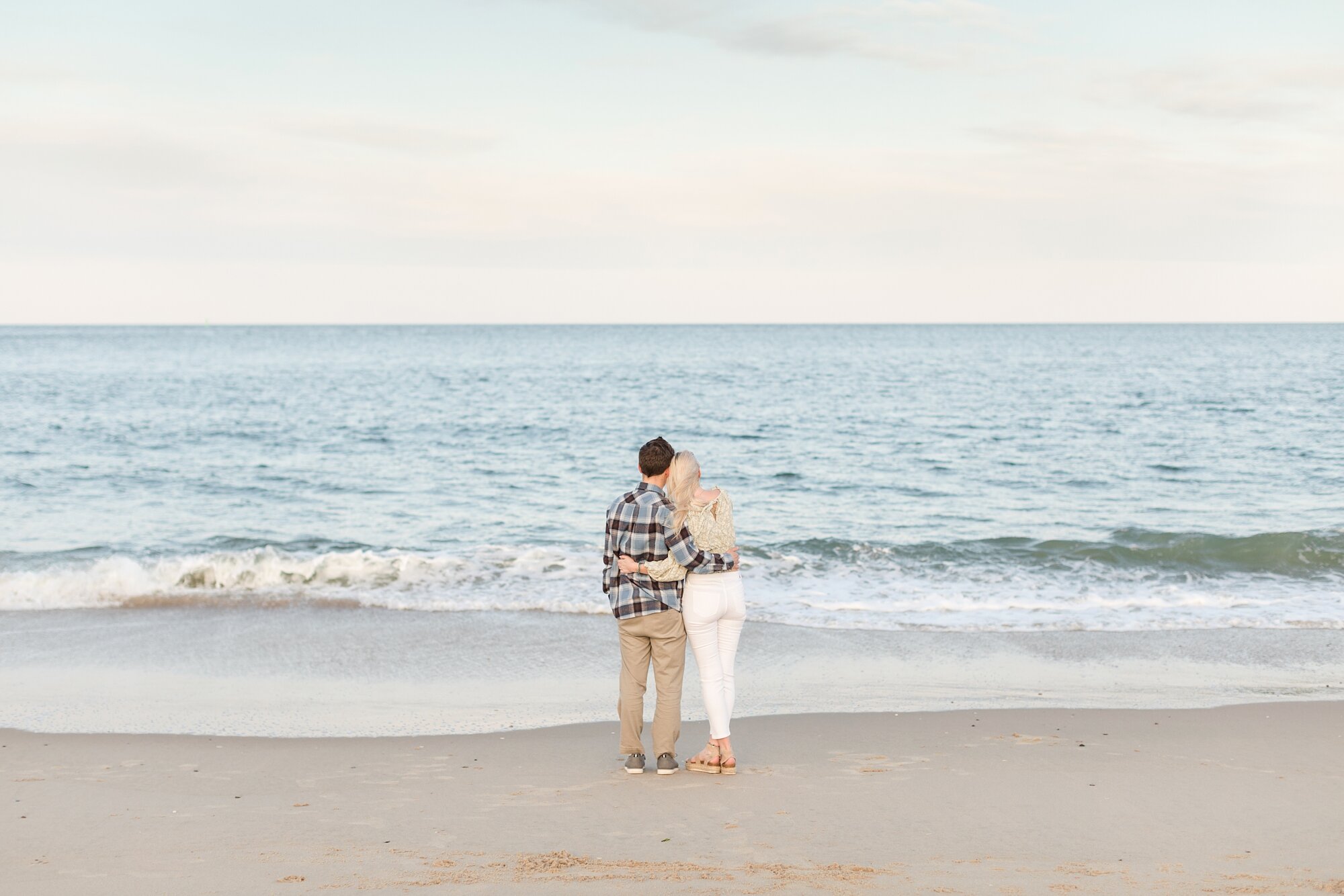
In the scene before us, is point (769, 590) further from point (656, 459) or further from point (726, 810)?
point (726, 810)

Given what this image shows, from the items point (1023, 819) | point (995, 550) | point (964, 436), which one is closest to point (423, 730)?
point (1023, 819)

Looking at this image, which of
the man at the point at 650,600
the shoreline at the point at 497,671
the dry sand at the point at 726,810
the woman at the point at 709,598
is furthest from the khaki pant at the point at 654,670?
the shoreline at the point at 497,671

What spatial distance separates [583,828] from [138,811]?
6.87 ft

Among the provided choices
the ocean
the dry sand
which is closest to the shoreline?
the ocean

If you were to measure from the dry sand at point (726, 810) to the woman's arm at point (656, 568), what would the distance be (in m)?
1.03

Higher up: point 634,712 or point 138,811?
point 634,712

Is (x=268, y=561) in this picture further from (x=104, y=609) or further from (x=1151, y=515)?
(x=1151, y=515)

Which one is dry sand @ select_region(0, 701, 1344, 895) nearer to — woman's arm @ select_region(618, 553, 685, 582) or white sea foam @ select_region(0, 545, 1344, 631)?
woman's arm @ select_region(618, 553, 685, 582)

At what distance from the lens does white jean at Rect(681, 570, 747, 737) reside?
17.8ft

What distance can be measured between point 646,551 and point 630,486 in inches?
533

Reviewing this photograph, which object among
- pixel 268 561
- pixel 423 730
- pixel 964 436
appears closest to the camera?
pixel 423 730

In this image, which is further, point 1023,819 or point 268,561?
point 268,561

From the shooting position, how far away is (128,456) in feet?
72.3

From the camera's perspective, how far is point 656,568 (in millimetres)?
5359
